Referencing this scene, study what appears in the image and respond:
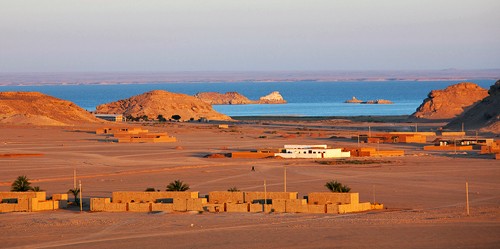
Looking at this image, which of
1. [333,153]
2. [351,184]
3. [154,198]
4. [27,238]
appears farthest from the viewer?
[333,153]

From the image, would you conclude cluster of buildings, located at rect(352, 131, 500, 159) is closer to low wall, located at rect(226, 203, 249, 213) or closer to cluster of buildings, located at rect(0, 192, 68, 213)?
low wall, located at rect(226, 203, 249, 213)

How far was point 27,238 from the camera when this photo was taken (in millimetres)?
23609

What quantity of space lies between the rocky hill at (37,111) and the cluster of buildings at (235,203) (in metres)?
51.4

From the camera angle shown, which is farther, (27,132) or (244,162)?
(27,132)

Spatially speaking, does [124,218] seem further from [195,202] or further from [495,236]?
[495,236]

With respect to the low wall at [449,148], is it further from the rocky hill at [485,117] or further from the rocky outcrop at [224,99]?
the rocky outcrop at [224,99]

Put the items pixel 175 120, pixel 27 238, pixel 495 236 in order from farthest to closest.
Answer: pixel 175 120 → pixel 27 238 → pixel 495 236

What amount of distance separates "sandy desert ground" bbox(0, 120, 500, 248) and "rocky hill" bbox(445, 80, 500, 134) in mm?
13064

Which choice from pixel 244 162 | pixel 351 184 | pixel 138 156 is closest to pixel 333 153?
pixel 244 162

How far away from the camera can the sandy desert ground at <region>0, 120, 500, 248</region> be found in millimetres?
22469

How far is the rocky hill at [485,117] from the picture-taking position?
69.1 m

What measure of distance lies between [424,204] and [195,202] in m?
6.71

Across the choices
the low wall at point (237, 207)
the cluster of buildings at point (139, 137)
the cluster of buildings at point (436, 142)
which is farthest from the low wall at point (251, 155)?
the low wall at point (237, 207)

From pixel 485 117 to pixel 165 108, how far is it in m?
41.7
